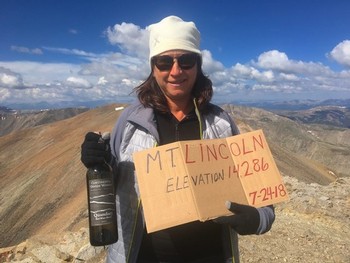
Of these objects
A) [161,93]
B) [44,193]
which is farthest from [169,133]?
[44,193]

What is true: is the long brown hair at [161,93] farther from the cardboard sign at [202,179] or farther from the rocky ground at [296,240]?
the rocky ground at [296,240]

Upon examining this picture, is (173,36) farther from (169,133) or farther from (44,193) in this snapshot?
(44,193)

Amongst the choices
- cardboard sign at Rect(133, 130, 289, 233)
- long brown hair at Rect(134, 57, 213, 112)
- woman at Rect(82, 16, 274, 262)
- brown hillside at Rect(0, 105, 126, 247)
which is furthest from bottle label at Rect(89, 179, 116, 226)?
brown hillside at Rect(0, 105, 126, 247)

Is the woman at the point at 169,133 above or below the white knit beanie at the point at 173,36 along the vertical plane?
below

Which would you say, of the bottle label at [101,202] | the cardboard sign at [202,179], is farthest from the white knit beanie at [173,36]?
the bottle label at [101,202]

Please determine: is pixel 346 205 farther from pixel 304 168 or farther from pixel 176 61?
Result: pixel 304 168

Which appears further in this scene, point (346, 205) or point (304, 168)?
point (304, 168)

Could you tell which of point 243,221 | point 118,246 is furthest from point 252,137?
point 118,246
